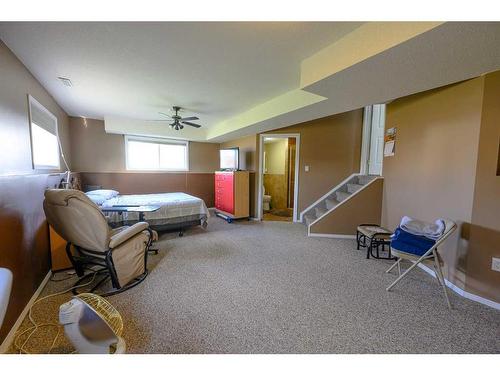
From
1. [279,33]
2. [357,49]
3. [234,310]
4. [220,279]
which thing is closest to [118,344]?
[234,310]

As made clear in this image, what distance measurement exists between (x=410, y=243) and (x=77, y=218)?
313cm

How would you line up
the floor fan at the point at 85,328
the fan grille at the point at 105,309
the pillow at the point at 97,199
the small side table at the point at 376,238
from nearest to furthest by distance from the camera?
the floor fan at the point at 85,328 < the fan grille at the point at 105,309 < the small side table at the point at 376,238 < the pillow at the point at 97,199

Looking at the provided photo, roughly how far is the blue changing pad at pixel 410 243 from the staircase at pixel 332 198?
2100 millimetres

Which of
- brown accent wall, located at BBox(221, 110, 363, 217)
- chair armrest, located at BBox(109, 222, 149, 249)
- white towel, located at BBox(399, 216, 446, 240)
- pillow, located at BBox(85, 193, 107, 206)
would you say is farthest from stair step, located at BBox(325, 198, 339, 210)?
pillow, located at BBox(85, 193, 107, 206)

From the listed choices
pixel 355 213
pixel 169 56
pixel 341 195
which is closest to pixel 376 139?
pixel 341 195

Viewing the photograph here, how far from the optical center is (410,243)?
2031mm

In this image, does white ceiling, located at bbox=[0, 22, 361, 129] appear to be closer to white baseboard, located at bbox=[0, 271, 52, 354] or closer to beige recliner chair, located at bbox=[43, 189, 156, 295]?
beige recliner chair, located at bbox=[43, 189, 156, 295]

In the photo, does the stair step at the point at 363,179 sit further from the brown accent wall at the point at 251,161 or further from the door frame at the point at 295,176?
the brown accent wall at the point at 251,161

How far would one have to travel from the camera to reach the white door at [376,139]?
4.07m

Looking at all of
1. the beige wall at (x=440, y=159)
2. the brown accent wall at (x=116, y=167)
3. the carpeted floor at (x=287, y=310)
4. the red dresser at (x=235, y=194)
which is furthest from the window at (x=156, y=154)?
the beige wall at (x=440, y=159)

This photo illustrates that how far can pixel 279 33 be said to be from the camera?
1.70m
